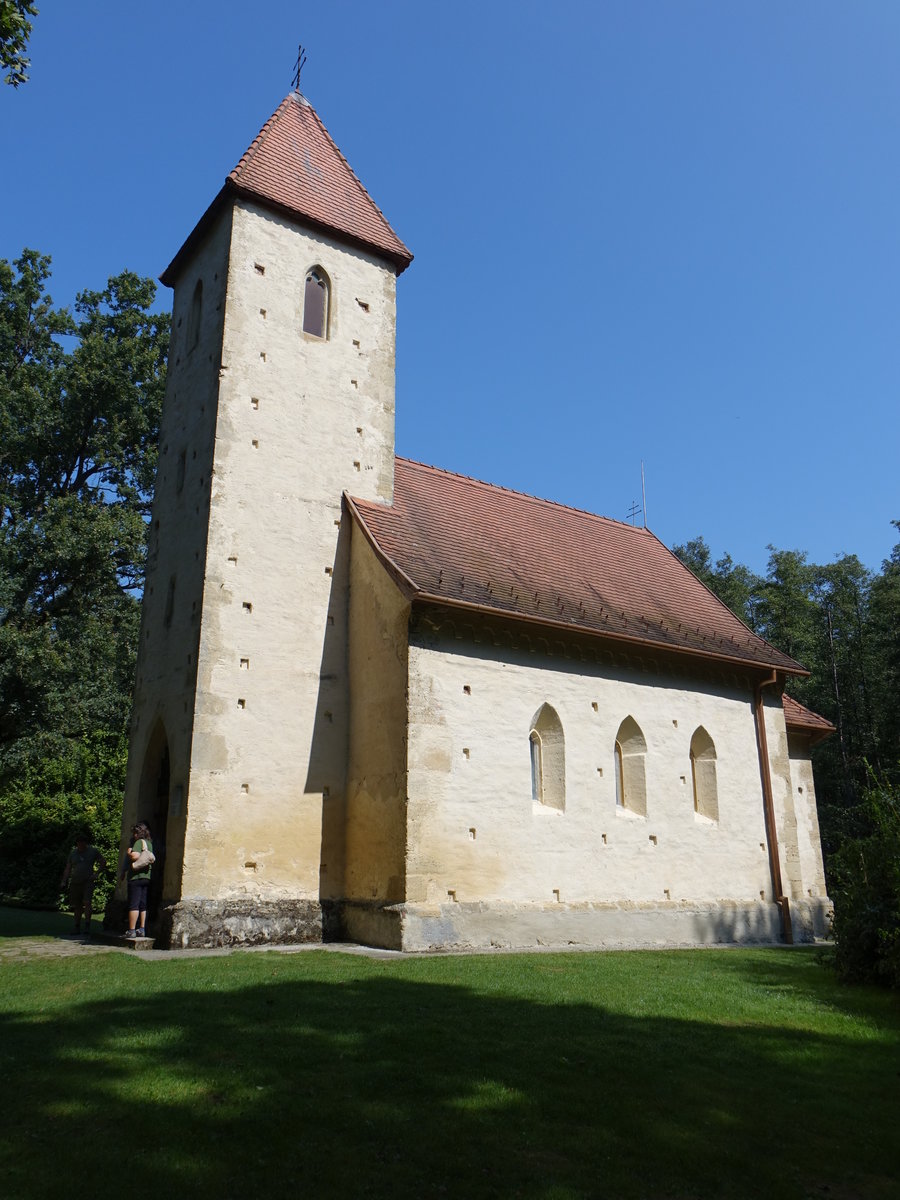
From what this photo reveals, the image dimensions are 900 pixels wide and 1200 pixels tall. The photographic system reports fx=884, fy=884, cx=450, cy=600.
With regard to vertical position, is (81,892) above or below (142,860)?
below

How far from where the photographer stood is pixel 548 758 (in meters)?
15.2

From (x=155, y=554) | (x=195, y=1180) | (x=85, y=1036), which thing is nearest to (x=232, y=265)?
(x=155, y=554)

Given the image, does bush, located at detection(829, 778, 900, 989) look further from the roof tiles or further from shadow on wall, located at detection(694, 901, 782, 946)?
the roof tiles

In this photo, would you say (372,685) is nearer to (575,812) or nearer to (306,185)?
(575,812)

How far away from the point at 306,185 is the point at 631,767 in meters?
13.1

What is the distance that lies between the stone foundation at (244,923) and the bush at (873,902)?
7360mm

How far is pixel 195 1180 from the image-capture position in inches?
165

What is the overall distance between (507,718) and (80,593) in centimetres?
1492

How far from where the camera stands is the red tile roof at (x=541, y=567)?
594 inches

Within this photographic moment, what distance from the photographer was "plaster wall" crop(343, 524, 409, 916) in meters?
13.2

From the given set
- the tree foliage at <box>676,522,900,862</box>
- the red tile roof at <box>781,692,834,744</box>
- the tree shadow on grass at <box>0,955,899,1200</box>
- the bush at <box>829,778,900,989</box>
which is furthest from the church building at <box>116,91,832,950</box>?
the tree foliage at <box>676,522,900,862</box>

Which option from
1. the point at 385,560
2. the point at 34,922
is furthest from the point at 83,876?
the point at 385,560

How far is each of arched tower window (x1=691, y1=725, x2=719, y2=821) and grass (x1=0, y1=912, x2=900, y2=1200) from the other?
779 cm

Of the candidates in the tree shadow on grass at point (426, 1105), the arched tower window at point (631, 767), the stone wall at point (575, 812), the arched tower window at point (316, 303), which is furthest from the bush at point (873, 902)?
the arched tower window at point (316, 303)
